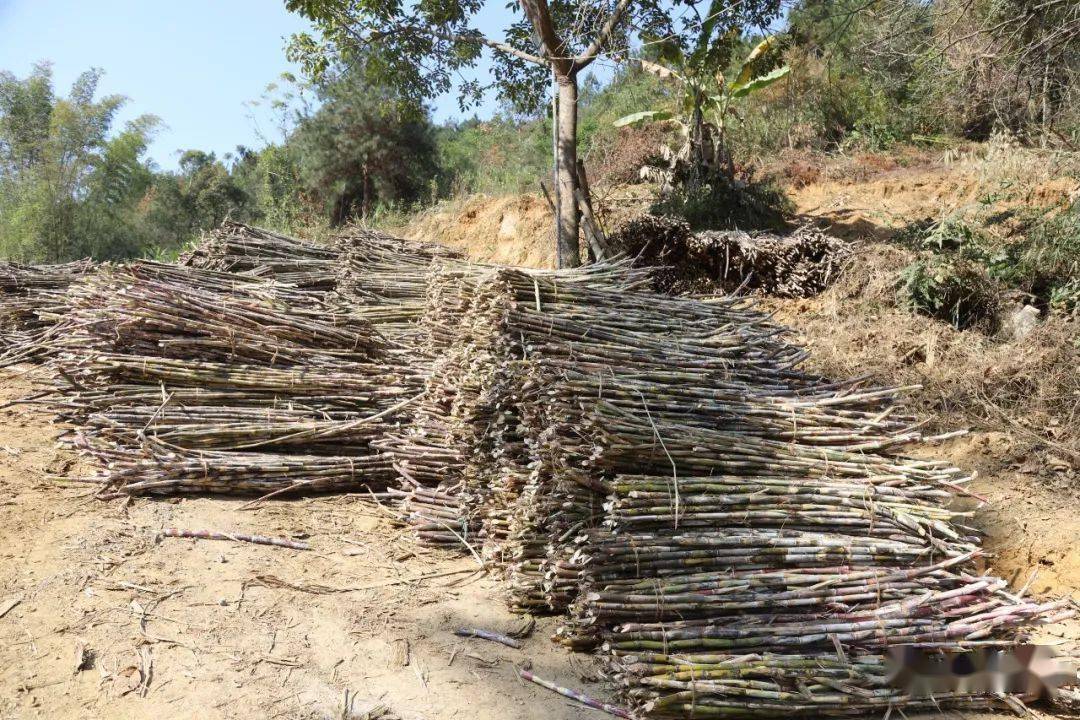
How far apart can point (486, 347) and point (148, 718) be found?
2.25m

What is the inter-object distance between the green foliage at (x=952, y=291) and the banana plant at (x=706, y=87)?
369 cm

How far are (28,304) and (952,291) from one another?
8.36 meters

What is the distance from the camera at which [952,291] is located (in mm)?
6914

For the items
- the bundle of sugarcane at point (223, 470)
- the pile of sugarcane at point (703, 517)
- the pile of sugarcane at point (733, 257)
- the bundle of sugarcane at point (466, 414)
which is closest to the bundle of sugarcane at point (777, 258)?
the pile of sugarcane at point (733, 257)

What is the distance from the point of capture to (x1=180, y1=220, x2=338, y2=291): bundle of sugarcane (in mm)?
6839

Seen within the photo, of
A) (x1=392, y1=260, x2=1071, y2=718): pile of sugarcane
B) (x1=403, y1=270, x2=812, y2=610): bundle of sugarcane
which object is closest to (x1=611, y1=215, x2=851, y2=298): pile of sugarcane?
(x1=403, y1=270, x2=812, y2=610): bundle of sugarcane

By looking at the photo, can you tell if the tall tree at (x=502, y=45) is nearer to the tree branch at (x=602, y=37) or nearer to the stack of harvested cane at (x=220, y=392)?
the tree branch at (x=602, y=37)

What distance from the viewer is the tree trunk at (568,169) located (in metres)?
8.25

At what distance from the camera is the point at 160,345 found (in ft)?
15.6

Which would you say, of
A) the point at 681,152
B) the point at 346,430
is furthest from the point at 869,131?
the point at 346,430

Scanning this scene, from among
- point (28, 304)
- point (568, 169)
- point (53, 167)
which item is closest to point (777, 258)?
point (568, 169)

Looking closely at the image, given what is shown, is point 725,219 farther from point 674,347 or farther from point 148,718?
point 148,718

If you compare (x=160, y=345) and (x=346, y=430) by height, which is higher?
(x=160, y=345)

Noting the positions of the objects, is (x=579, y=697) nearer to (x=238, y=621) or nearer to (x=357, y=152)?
(x=238, y=621)
